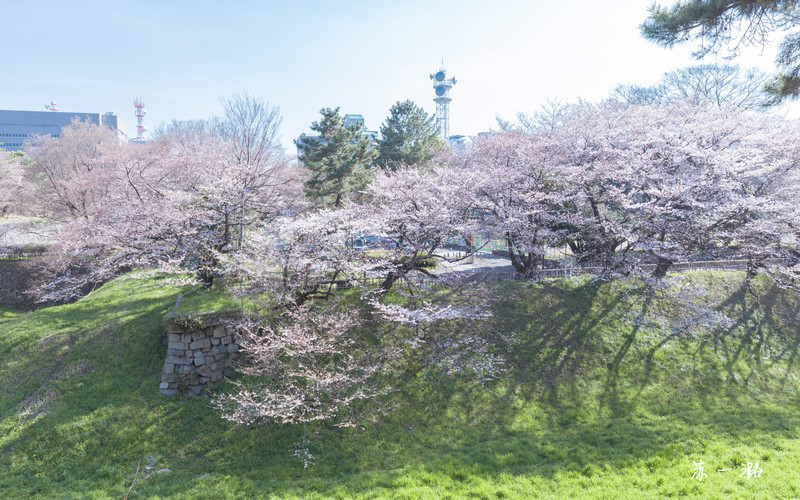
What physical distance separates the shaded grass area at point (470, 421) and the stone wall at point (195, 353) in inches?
19.4

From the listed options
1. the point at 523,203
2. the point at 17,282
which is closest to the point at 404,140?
the point at 523,203

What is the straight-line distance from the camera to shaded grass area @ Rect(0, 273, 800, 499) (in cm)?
782

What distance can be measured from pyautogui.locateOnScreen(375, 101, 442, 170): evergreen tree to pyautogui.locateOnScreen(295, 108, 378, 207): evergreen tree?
15.4 ft

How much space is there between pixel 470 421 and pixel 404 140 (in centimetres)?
2324

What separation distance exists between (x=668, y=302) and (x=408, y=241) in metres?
11.5

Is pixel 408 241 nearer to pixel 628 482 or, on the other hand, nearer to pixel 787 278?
pixel 628 482

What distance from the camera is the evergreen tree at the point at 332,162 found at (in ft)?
76.0

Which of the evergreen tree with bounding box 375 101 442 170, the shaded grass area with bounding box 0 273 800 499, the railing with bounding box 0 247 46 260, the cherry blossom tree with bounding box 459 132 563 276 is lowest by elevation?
the shaded grass area with bounding box 0 273 800 499

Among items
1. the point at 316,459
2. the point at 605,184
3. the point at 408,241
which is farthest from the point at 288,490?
the point at 605,184

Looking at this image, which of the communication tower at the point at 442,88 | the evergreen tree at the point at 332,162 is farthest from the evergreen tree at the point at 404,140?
the communication tower at the point at 442,88

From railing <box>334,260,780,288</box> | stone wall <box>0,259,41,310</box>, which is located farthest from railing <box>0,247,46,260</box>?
railing <box>334,260,780,288</box>

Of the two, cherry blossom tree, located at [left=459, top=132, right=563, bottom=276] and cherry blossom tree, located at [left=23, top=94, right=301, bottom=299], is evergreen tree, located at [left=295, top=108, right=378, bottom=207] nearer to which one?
cherry blossom tree, located at [left=23, top=94, right=301, bottom=299]

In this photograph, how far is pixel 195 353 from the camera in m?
11.2

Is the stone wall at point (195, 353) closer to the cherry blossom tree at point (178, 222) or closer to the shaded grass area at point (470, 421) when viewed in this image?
the shaded grass area at point (470, 421)
